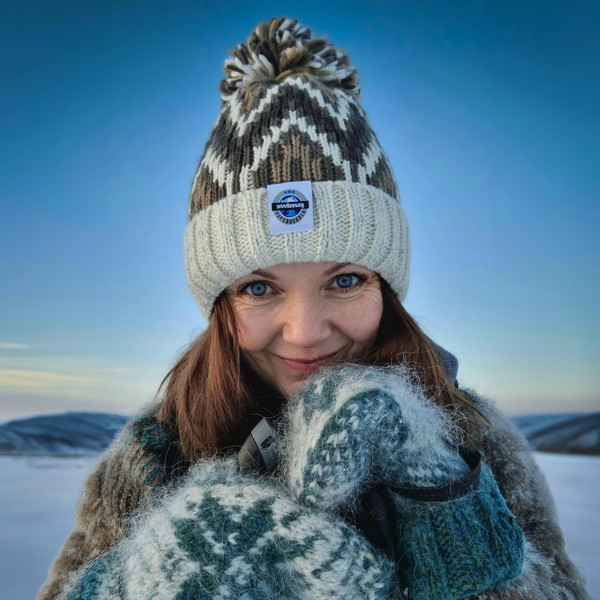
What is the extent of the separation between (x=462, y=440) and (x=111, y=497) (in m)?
0.80

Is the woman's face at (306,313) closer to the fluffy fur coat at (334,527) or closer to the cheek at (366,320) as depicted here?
the cheek at (366,320)

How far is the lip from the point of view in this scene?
3.63 feet

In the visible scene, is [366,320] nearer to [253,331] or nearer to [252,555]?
[253,331]

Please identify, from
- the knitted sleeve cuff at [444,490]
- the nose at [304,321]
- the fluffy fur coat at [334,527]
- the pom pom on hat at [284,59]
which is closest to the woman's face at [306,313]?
the nose at [304,321]

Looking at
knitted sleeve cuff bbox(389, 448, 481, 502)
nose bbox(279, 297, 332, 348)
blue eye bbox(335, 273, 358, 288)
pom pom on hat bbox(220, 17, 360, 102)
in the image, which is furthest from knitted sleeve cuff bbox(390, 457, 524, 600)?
pom pom on hat bbox(220, 17, 360, 102)

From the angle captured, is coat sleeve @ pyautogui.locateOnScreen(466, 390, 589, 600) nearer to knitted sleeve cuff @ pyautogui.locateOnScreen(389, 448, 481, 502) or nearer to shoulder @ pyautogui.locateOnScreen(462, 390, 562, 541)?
shoulder @ pyautogui.locateOnScreen(462, 390, 562, 541)

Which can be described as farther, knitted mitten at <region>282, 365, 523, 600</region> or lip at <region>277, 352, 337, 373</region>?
lip at <region>277, 352, 337, 373</region>

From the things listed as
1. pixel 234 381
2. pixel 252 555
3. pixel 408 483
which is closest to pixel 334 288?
pixel 234 381

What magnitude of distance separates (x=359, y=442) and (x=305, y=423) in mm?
120

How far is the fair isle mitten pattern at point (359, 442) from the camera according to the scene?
2.50 ft

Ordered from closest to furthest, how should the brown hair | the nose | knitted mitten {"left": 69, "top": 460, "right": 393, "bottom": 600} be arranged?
1. knitted mitten {"left": 69, "top": 460, "right": 393, "bottom": 600}
2. the nose
3. the brown hair

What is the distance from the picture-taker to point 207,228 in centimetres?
115

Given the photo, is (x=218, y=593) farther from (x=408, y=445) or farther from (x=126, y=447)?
(x=126, y=447)

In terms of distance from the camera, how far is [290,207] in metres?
1.05
